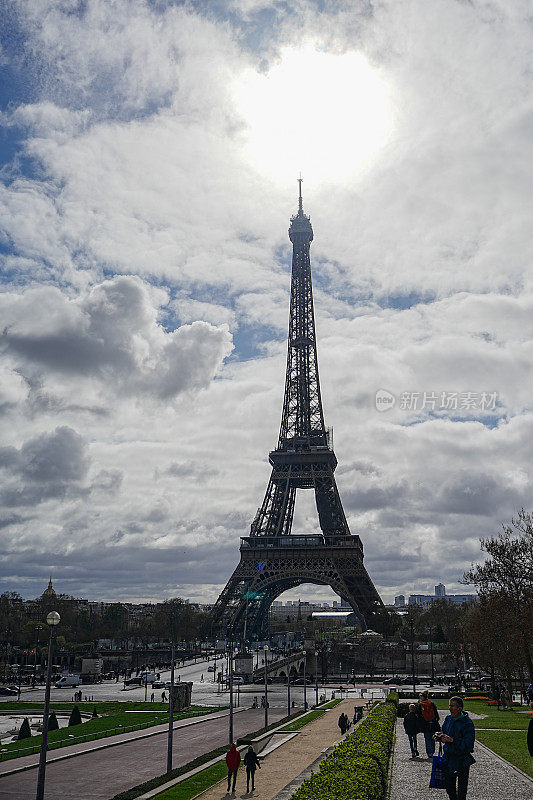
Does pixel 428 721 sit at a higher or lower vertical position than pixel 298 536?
lower

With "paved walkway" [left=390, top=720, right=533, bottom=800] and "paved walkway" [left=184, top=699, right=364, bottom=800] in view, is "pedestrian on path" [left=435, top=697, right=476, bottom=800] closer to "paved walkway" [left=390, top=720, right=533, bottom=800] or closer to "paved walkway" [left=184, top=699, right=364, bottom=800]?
"paved walkway" [left=390, top=720, right=533, bottom=800]

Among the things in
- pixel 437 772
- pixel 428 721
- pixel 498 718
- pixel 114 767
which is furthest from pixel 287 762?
pixel 437 772

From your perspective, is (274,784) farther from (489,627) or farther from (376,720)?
(489,627)

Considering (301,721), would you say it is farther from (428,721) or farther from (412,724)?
(428,721)

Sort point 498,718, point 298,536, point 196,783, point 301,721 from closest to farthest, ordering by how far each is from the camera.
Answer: point 196,783 < point 498,718 < point 301,721 < point 298,536

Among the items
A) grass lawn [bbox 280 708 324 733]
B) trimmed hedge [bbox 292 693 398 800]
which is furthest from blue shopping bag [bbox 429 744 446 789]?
grass lawn [bbox 280 708 324 733]

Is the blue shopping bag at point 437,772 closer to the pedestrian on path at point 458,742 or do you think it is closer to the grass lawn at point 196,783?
the pedestrian on path at point 458,742

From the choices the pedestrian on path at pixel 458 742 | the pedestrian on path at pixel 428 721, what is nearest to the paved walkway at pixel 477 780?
the pedestrian on path at pixel 428 721
